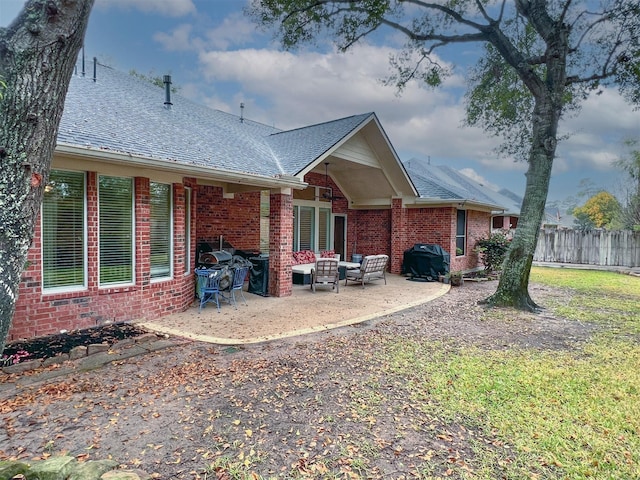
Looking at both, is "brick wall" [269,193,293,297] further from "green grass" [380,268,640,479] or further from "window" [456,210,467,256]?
"window" [456,210,467,256]

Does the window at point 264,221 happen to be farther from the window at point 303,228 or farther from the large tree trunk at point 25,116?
the large tree trunk at point 25,116

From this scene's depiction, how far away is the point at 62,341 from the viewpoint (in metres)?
5.16

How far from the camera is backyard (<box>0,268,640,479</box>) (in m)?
2.79

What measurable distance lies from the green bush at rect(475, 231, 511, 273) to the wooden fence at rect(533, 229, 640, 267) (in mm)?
8456

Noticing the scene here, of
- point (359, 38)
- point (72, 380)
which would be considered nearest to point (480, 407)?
point (72, 380)

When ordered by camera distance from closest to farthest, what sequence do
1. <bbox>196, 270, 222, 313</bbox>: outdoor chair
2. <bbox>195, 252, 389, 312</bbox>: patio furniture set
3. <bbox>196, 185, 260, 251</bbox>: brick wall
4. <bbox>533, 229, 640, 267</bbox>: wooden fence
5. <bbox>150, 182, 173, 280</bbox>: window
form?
<bbox>150, 182, 173, 280</bbox>: window
<bbox>196, 270, 222, 313</bbox>: outdoor chair
<bbox>195, 252, 389, 312</bbox>: patio furniture set
<bbox>196, 185, 260, 251</bbox>: brick wall
<bbox>533, 229, 640, 267</bbox>: wooden fence

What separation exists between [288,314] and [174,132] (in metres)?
5.09

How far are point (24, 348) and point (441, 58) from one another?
12.9 metres

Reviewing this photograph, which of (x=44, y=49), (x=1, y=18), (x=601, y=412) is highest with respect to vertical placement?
(x=1, y=18)

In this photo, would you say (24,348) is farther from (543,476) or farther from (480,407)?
(543,476)

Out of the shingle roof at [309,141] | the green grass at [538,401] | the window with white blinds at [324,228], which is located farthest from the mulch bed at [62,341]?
the window with white blinds at [324,228]

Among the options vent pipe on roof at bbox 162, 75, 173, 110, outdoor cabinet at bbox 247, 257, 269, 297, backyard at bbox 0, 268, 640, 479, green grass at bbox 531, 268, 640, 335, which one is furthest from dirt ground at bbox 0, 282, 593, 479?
vent pipe on roof at bbox 162, 75, 173, 110

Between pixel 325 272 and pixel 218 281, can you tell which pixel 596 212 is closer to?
pixel 325 272

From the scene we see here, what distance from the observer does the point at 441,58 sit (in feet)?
38.5
